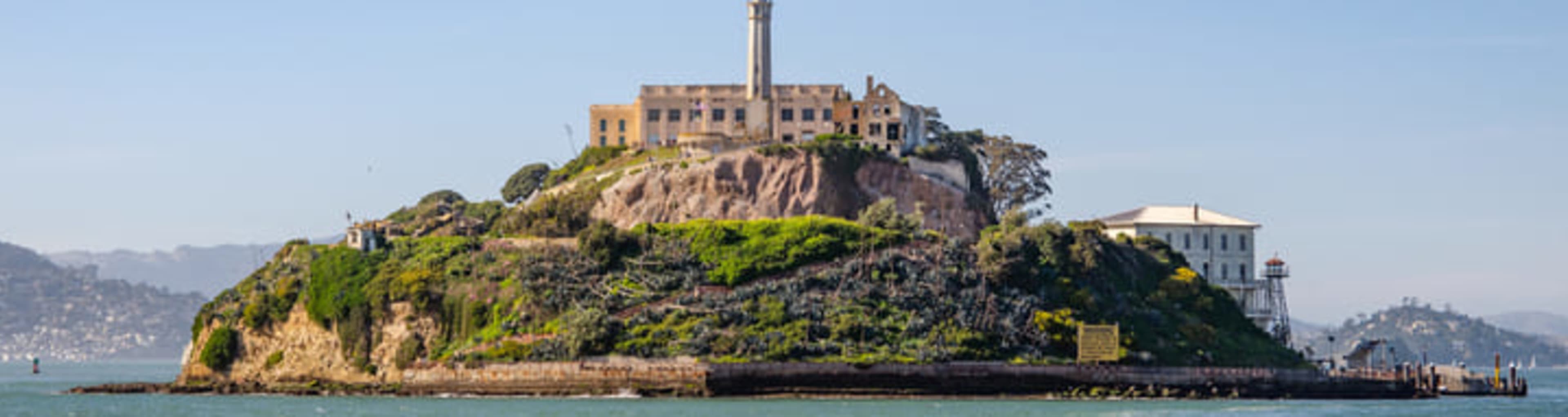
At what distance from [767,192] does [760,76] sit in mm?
7610

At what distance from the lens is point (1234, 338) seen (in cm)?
11775

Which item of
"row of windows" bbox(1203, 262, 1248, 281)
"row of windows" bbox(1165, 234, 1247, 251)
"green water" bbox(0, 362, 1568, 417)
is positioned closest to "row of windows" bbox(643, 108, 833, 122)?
"row of windows" bbox(1165, 234, 1247, 251)

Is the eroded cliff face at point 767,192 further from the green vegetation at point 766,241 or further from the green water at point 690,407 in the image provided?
the green water at point 690,407

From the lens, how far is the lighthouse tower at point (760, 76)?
128 metres

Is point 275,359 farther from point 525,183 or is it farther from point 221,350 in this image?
point 525,183

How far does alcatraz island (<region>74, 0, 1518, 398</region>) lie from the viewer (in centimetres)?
10450

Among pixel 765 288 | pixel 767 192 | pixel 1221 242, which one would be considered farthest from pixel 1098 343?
pixel 1221 242

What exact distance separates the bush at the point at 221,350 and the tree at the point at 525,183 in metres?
27.8

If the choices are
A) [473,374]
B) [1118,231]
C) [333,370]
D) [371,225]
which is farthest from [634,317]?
[1118,231]

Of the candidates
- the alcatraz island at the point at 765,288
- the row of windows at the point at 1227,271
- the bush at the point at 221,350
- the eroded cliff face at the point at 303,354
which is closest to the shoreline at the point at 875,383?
the alcatraz island at the point at 765,288

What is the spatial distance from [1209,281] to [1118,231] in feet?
18.7

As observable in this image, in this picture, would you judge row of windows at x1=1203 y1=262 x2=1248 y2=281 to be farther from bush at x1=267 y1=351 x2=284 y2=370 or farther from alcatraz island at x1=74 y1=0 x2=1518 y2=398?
bush at x1=267 y1=351 x2=284 y2=370

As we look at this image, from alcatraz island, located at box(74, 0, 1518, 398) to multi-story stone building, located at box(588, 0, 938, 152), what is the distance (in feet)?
0.47

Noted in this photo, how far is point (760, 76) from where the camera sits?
429 ft
